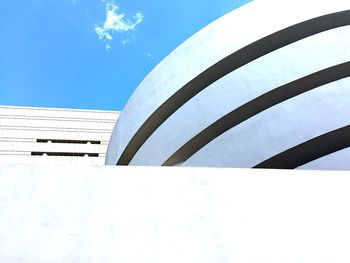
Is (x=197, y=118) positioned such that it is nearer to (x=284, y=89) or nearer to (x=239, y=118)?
(x=239, y=118)

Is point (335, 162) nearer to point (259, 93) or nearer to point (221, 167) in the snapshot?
point (259, 93)

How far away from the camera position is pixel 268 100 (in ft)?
35.7

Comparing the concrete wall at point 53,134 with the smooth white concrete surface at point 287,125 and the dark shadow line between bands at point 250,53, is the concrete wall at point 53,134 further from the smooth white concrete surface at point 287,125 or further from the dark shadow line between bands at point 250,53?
the smooth white concrete surface at point 287,125

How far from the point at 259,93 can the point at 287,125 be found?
1167mm

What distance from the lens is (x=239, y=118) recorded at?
1103cm

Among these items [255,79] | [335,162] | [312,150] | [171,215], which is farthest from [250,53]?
[171,215]

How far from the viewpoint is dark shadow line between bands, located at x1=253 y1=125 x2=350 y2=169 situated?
1028 centimetres

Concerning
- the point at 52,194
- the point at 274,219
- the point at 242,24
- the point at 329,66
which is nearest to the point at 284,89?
the point at 329,66

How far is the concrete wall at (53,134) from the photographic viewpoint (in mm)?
36469

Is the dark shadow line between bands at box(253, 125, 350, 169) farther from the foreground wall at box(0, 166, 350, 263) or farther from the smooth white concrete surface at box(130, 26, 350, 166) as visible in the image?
the foreground wall at box(0, 166, 350, 263)

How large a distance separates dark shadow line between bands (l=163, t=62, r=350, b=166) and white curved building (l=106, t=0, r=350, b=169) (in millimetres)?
28

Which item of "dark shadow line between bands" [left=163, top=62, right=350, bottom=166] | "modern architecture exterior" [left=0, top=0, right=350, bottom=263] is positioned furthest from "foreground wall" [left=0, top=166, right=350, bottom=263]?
"dark shadow line between bands" [left=163, top=62, right=350, bottom=166]

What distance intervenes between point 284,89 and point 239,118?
57.6 inches

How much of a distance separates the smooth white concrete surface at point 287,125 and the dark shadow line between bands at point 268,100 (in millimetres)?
204
